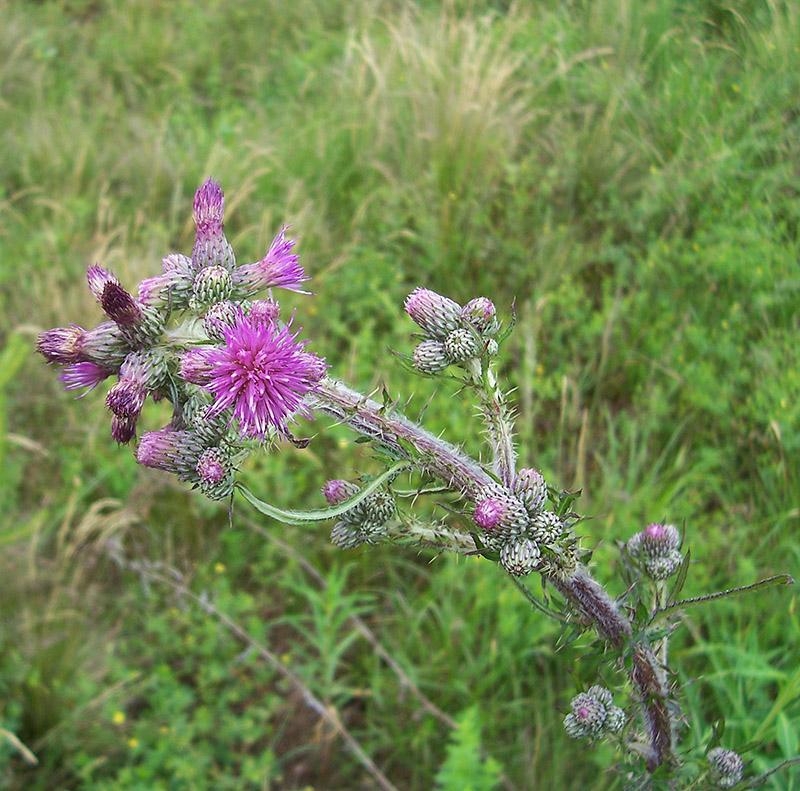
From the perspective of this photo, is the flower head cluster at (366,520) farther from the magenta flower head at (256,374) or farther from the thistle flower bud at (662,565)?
the thistle flower bud at (662,565)

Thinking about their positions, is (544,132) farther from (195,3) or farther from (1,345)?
(195,3)

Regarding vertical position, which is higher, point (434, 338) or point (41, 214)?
point (434, 338)

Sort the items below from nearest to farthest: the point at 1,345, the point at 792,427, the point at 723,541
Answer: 1. the point at 723,541
2. the point at 792,427
3. the point at 1,345

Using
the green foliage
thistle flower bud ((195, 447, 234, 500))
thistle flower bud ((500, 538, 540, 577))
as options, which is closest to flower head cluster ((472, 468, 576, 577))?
thistle flower bud ((500, 538, 540, 577))

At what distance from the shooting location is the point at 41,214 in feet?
15.5

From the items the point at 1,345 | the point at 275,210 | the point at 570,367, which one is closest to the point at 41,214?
the point at 1,345

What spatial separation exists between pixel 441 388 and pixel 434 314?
1.84 metres

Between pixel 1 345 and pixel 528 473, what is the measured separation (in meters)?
3.65

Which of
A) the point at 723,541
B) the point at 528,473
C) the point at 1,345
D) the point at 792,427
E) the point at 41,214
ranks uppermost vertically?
the point at 528,473

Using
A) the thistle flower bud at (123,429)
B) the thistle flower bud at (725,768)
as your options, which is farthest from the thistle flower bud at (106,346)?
the thistle flower bud at (725,768)

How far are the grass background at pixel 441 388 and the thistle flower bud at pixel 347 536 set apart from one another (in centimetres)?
46

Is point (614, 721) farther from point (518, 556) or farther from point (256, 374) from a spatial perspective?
point (256, 374)

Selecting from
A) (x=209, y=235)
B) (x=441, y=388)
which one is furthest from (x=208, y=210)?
(x=441, y=388)

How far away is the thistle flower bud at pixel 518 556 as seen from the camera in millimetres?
1221
